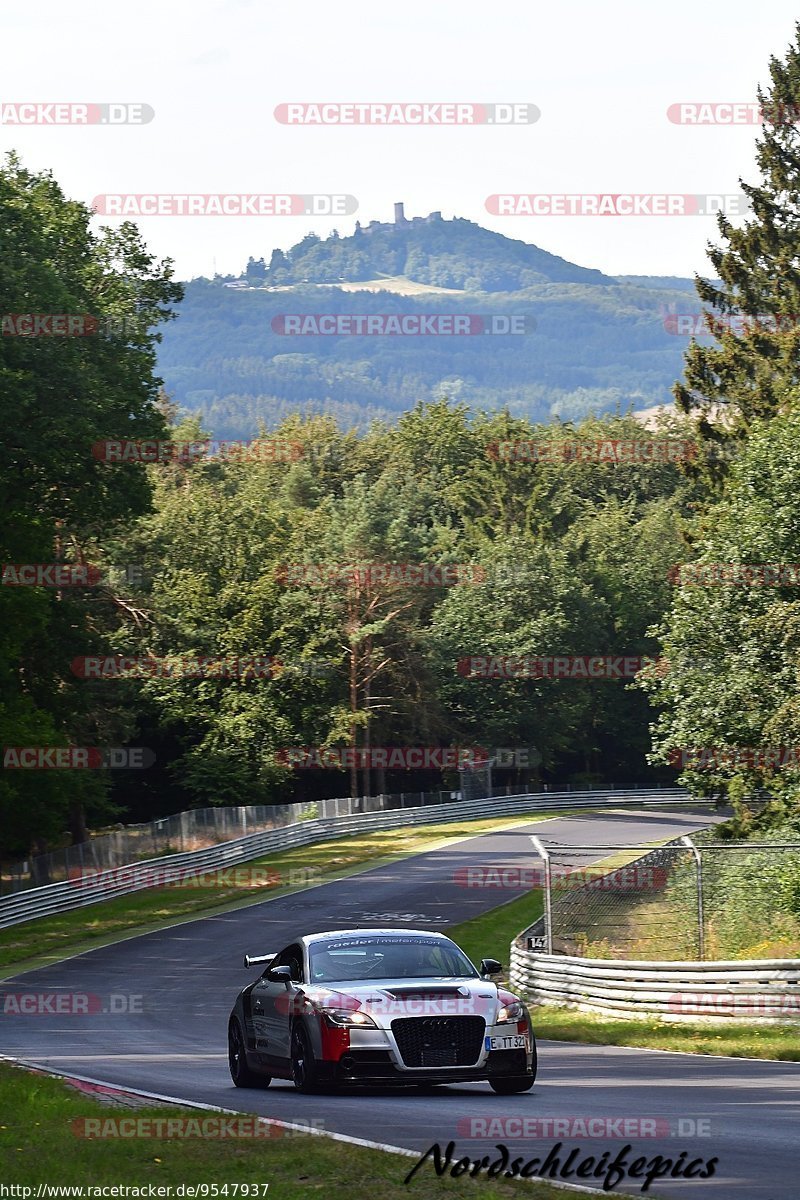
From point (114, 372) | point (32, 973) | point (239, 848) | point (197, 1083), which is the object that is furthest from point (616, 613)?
point (197, 1083)

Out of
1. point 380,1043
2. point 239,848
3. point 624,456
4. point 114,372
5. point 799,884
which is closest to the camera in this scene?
point 380,1043

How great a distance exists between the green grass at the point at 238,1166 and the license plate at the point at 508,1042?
7.64 ft

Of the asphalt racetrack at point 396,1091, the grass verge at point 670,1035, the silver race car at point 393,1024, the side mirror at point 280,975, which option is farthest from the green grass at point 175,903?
the silver race car at point 393,1024

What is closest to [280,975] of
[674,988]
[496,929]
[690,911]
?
[674,988]

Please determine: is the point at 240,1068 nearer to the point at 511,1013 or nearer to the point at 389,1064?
the point at 389,1064

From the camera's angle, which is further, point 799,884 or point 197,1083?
point 799,884

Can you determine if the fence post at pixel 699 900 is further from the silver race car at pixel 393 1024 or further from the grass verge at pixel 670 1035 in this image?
the silver race car at pixel 393 1024

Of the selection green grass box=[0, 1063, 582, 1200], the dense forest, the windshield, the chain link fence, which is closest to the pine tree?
the dense forest

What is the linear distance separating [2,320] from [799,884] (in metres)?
24.5

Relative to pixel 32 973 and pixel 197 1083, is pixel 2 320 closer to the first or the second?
pixel 32 973

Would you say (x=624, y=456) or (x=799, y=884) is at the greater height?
(x=624, y=456)

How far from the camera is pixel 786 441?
37.5 meters

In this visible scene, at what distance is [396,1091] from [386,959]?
1.21m

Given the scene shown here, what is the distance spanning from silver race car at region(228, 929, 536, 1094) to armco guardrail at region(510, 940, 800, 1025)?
A: 6024 mm
